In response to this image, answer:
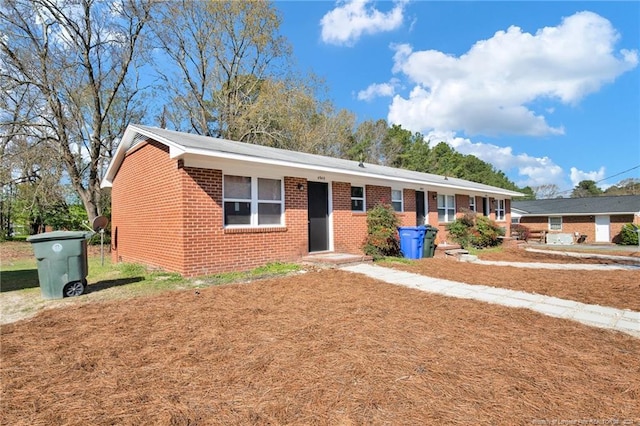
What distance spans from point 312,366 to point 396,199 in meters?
10.4

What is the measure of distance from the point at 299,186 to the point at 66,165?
51.8ft

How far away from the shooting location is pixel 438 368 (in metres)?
2.89

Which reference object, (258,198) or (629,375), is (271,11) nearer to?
(258,198)

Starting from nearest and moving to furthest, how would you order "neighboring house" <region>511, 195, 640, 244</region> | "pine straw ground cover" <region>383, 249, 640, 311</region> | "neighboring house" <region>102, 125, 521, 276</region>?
"pine straw ground cover" <region>383, 249, 640, 311</region> → "neighboring house" <region>102, 125, 521, 276</region> → "neighboring house" <region>511, 195, 640, 244</region>

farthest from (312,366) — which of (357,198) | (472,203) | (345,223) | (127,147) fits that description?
(472,203)

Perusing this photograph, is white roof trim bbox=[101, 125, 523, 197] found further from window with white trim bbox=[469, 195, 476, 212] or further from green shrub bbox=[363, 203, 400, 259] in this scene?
window with white trim bbox=[469, 195, 476, 212]

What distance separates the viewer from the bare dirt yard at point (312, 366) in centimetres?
225

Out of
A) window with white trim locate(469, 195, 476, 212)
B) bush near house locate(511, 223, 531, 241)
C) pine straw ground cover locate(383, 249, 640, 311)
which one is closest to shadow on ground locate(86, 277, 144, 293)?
pine straw ground cover locate(383, 249, 640, 311)

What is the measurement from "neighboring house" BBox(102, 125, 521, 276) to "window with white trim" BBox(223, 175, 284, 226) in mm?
25

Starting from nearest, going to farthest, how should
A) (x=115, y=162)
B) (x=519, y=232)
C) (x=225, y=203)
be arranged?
(x=225, y=203) → (x=115, y=162) → (x=519, y=232)

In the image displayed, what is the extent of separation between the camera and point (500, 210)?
2053 centimetres

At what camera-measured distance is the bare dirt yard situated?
2250mm

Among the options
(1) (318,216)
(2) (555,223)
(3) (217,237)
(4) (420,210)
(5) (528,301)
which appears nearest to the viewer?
(5) (528,301)

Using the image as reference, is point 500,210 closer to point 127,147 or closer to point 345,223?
point 345,223
